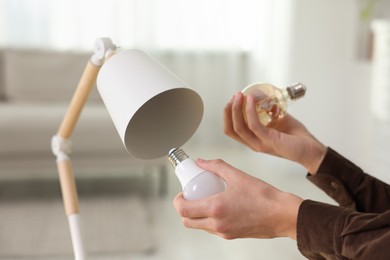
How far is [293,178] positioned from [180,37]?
141 cm

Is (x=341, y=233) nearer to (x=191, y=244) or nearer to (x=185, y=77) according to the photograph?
(x=191, y=244)

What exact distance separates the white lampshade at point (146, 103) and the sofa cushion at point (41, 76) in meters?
2.92

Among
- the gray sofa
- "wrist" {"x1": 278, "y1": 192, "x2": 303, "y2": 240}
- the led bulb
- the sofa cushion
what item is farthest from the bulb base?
the sofa cushion

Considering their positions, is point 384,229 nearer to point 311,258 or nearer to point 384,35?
point 311,258

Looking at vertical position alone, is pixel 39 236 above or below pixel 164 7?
below

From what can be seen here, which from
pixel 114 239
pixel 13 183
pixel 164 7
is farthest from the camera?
pixel 164 7

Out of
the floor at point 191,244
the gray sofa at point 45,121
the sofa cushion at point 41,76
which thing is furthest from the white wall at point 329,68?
the sofa cushion at point 41,76

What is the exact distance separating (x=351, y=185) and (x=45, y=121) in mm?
2250

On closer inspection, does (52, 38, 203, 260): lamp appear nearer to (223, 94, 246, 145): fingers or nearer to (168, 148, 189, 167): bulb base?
(168, 148, 189, 167): bulb base

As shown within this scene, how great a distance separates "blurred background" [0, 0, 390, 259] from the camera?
8.76 ft

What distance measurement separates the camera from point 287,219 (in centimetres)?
73

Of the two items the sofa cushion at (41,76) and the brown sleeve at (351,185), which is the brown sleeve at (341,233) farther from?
the sofa cushion at (41,76)

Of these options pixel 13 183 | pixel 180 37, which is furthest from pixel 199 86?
pixel 13 183

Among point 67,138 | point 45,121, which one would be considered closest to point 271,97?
point 67,138
